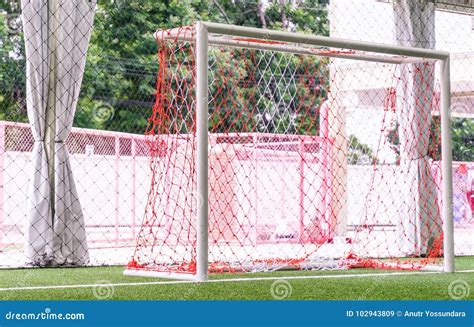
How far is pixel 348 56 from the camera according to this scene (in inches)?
291

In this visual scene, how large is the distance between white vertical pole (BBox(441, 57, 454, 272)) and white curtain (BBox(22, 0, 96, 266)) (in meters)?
2.73

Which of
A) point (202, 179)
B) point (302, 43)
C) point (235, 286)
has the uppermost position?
point (302, 43)

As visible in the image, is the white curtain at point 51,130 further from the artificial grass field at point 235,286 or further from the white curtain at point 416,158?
the white curtain at point 416,158

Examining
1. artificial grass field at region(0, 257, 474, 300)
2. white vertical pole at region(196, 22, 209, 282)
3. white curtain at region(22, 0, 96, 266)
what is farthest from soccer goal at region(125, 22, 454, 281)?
white curtain at region(22, 0, 96, 266)

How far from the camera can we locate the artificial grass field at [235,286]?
5.22 meters

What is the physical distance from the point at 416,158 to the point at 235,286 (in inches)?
151

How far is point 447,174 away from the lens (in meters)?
6.87

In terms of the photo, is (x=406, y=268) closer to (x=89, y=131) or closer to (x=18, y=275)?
(x=18, y=275)

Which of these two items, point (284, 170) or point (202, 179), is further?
point (284, 170)

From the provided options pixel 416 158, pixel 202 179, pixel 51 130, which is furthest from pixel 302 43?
pixel 416 158

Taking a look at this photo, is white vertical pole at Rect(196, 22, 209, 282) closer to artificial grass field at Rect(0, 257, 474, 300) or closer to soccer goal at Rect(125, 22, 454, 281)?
soccer goal at Rect(125, 22, 454, 281)

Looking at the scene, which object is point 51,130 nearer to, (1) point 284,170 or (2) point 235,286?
(2) point 235,286

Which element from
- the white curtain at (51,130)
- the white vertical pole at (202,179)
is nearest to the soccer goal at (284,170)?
the white vertical pole at (202,179)

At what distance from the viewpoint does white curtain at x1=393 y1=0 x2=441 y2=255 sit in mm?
9086
